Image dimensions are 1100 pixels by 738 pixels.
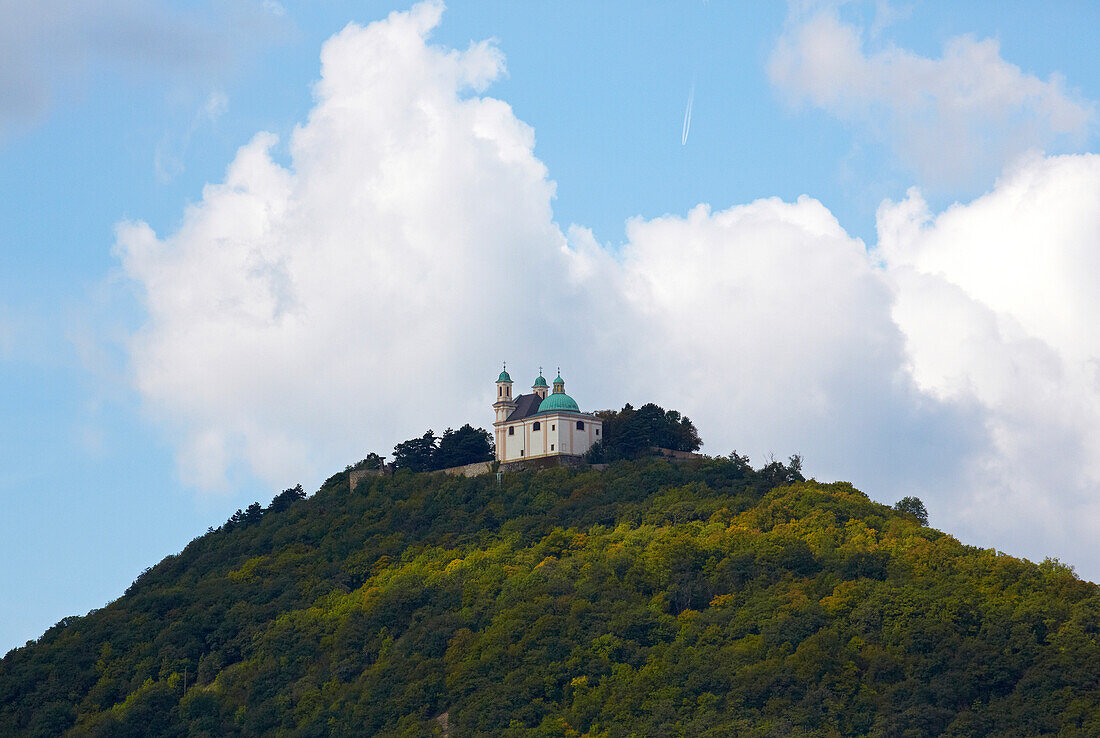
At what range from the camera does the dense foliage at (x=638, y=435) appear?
4402 inches

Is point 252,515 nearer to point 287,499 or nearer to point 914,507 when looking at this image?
point 287,499

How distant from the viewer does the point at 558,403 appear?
366ft

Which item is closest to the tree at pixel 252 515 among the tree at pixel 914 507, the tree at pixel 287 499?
the tree at pixel 287 499

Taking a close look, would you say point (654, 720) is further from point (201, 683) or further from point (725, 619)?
point (201, 683)

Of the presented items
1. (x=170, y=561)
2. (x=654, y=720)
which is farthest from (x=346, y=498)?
(x=654, y=720)

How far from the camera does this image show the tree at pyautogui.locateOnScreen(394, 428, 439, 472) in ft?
383

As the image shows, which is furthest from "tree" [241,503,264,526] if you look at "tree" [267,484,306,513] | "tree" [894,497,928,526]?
"tree" [894,497,928,526]

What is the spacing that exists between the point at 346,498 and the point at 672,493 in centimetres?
2265

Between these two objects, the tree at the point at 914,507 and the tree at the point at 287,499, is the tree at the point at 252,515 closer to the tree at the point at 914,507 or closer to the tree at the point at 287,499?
the tree at the point at 287,499

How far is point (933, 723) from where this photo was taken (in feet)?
259

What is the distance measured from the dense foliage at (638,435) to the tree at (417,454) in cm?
1090

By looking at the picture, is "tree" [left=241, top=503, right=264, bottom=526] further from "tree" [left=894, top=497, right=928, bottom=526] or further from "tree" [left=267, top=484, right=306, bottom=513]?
"tree" [left=894, top=497, right=928, bottom=526]

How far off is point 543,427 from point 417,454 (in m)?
9.67

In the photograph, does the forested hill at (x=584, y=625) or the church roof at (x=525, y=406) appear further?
the church roof at (x=525, y=406)
